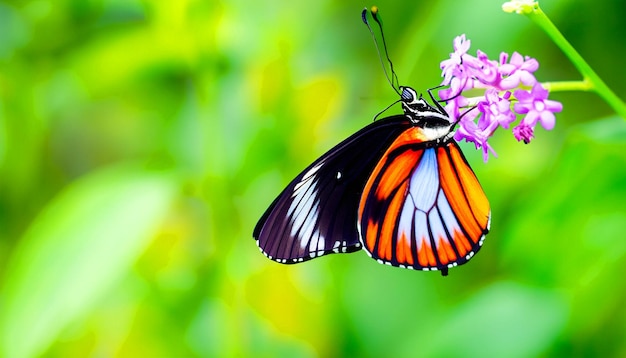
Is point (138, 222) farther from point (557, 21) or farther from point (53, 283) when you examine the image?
point (557, 21)

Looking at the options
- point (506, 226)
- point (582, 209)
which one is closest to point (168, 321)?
point (506, 226)

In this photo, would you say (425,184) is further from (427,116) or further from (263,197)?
(263,197)

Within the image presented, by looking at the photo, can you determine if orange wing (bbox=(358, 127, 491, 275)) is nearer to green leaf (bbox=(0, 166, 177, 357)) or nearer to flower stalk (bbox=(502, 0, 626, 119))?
flower stalk (bbox=(502, 0, 626, 119))

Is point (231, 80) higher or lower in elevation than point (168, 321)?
higher

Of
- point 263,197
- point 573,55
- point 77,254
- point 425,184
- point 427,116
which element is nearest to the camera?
point 573,55

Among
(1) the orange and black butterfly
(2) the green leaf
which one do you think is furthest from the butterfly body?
(2) the green leaf

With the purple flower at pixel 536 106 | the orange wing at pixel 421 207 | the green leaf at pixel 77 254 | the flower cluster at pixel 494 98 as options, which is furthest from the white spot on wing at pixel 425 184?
the green leaf at pixel 77 254

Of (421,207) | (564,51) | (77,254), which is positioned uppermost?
(77,254)

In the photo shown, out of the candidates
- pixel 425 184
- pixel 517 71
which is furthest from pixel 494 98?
pixel 425 184
